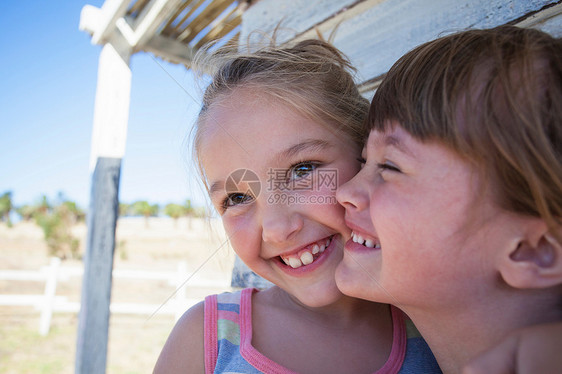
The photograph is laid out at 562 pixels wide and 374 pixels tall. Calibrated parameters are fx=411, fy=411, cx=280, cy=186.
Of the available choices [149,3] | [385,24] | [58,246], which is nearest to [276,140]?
[385,24]

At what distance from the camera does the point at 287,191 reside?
3.84ft

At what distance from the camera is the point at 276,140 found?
1.19 m

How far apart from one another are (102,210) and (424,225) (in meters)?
2.91

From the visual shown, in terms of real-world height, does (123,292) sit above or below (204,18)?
below

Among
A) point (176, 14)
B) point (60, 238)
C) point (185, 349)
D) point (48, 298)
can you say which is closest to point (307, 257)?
point (185, 349)

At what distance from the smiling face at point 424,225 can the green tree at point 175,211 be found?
2948cm

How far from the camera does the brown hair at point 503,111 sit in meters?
0.76

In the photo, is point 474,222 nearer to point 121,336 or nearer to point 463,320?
point 463,320

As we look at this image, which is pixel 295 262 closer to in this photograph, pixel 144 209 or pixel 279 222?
pixel 279 222

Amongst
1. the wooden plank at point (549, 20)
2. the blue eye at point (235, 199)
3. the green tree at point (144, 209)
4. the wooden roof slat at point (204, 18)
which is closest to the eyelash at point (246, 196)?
the blue eye at point (235, 199)

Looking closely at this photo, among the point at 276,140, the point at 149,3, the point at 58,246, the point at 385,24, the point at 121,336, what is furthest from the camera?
the point at 58,246

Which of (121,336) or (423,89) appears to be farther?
(121,336)

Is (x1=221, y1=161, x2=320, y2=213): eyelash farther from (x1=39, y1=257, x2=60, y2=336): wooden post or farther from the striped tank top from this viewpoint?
(x1=39, y1=257, x2=60, y2=336): wooden post

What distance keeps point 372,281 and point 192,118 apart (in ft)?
3.49
